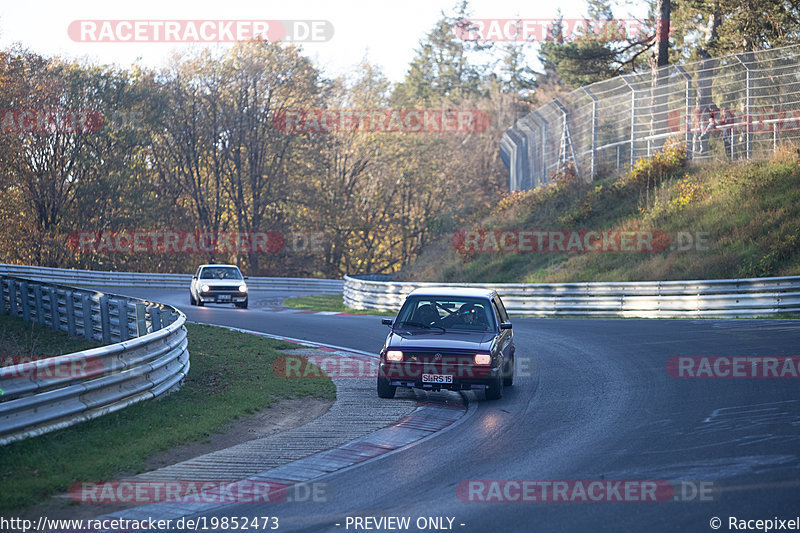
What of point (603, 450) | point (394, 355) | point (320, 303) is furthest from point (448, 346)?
point (320, 303)

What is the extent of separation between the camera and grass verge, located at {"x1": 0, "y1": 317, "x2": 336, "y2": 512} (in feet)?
23.3

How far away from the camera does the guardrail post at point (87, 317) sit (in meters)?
17.6

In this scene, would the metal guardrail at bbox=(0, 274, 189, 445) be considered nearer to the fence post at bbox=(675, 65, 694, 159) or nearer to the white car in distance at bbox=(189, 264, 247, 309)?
the white car in distance at bbox=(189, 264, 247, 309)

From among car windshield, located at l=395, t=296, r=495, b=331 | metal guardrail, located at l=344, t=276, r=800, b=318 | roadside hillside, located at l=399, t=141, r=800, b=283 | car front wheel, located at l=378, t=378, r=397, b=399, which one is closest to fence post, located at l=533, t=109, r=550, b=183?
roadside hillside, located at l=399, t=141, r=800, b=283

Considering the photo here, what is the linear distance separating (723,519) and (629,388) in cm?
594

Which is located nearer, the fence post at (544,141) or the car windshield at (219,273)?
the car windshield at (219,273)

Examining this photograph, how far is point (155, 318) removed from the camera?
607 inches

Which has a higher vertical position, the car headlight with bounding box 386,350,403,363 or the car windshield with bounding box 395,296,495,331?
the car windshield with bounding box 395,296,495,331

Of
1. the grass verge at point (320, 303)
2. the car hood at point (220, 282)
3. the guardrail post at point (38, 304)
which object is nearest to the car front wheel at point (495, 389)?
the guardrail post at point (38, 304)

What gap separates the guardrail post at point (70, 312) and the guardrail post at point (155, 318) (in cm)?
364

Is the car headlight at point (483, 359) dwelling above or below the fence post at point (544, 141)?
below

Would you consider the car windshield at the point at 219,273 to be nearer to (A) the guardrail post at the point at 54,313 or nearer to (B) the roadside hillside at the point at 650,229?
(B) the roadside hillside at the point at 650,229

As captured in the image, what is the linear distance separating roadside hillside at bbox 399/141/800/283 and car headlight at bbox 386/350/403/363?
16.4 meters

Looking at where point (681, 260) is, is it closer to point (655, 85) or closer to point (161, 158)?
point (655, 85)
